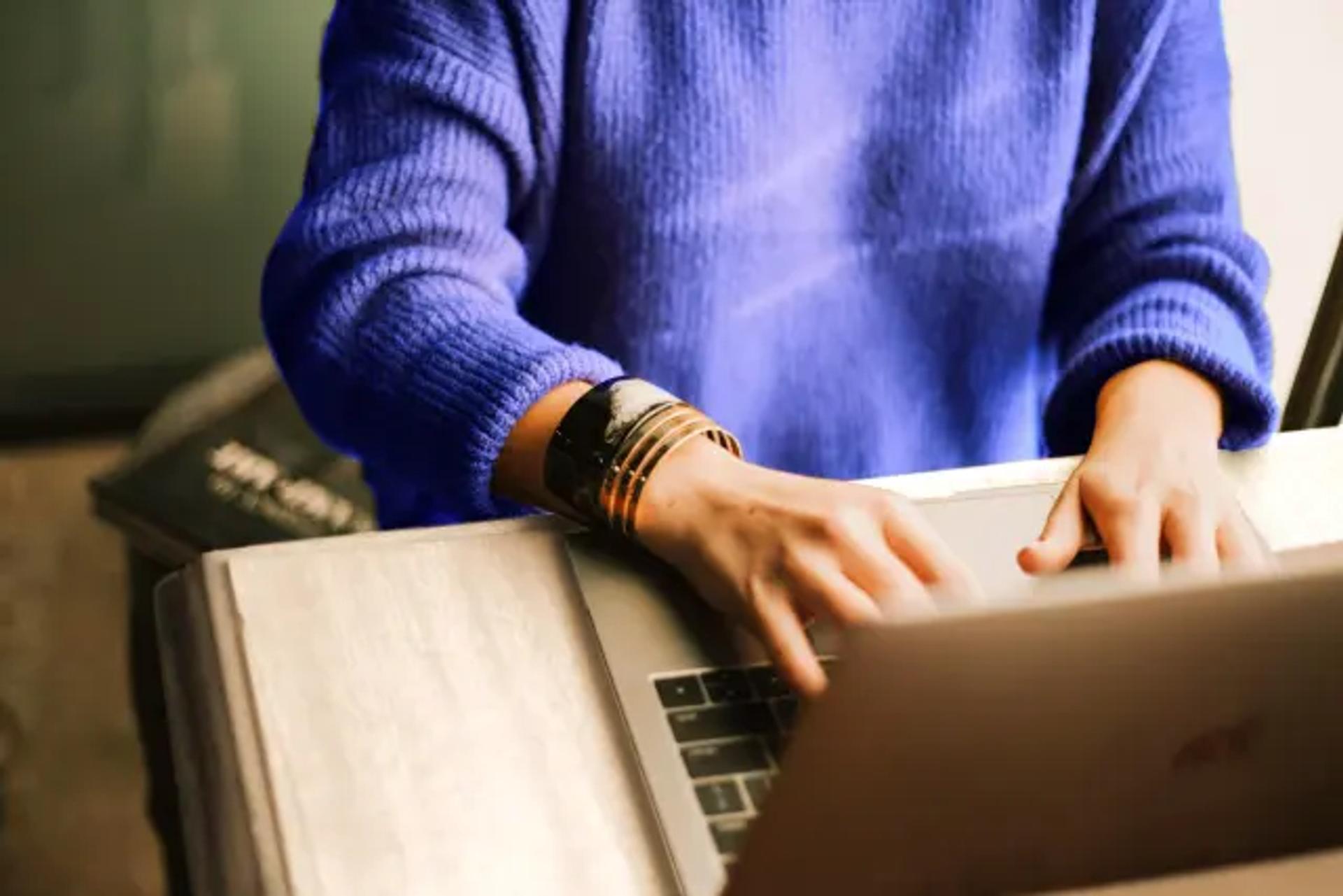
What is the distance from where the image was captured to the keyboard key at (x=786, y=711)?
0.56 m

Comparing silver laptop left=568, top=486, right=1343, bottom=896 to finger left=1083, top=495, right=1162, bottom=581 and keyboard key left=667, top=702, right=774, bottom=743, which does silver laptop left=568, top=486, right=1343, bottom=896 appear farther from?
finger left=1083, top=495, right=1162, bottom=581

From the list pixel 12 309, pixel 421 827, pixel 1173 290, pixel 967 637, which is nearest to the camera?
pixel 967 637

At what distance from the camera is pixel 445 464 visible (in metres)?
0.70

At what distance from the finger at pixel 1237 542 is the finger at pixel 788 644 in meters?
0.21

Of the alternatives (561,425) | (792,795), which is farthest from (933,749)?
(561,425)

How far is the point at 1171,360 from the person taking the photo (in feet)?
2.61

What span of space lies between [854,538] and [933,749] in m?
0.21

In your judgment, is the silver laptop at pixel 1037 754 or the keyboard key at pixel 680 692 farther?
the keyboard key at pixel 680 692

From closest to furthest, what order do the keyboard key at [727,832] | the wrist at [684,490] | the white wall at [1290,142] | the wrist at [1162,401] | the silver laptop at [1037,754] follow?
1. the silver laptop at [1037,754]
2. the keyboard key at [727,832]
3. the wrist at [684,490]
4. the wrist at [1162,401]
5. the white wall at [1290,142]

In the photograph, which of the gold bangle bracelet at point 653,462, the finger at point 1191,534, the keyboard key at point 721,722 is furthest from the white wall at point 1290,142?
the keyboard key at point 721,722

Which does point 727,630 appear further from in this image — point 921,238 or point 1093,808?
point 921,238

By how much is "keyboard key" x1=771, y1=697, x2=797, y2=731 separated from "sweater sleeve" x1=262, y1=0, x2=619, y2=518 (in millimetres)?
196

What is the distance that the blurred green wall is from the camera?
159 centimetres

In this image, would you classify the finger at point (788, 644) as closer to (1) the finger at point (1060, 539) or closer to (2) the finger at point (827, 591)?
(2) the finger at point (827, 591)
